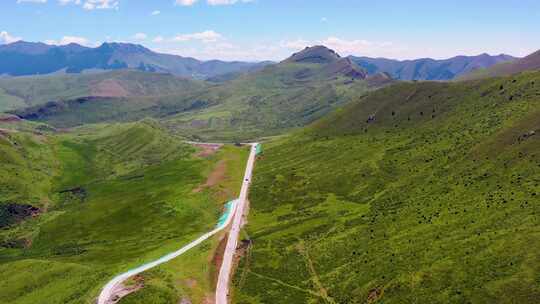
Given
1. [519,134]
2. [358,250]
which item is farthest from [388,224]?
[519,134]

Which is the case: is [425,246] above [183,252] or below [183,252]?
above

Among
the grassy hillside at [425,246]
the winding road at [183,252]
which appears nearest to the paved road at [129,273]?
the winding road at [183,252]

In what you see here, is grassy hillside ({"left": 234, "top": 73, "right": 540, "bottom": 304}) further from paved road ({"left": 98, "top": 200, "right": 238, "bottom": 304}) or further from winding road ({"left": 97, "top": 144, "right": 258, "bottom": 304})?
paved road ({"left": 98, "top": 200, "right": 238, "bottom": 304})

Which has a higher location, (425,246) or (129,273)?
(425,246)

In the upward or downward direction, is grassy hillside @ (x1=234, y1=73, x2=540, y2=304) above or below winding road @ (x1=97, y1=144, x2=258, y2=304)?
above

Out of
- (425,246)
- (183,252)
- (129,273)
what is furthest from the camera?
(183,252)

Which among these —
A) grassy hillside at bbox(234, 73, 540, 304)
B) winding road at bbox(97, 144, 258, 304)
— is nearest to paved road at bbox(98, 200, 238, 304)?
winding road at bbox(97, 144, 258, 304)

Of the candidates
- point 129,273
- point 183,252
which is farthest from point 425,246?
point 129,273

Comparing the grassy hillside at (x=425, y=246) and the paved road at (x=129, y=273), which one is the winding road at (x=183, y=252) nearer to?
the paved road at (x=129, y=273)

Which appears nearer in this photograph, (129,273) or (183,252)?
(129,273)

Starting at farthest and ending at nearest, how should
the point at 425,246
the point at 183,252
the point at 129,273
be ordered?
the point at 183,252 → the point at 129,273 → the point at 425,246

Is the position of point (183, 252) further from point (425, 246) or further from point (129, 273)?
point (425, 246)
